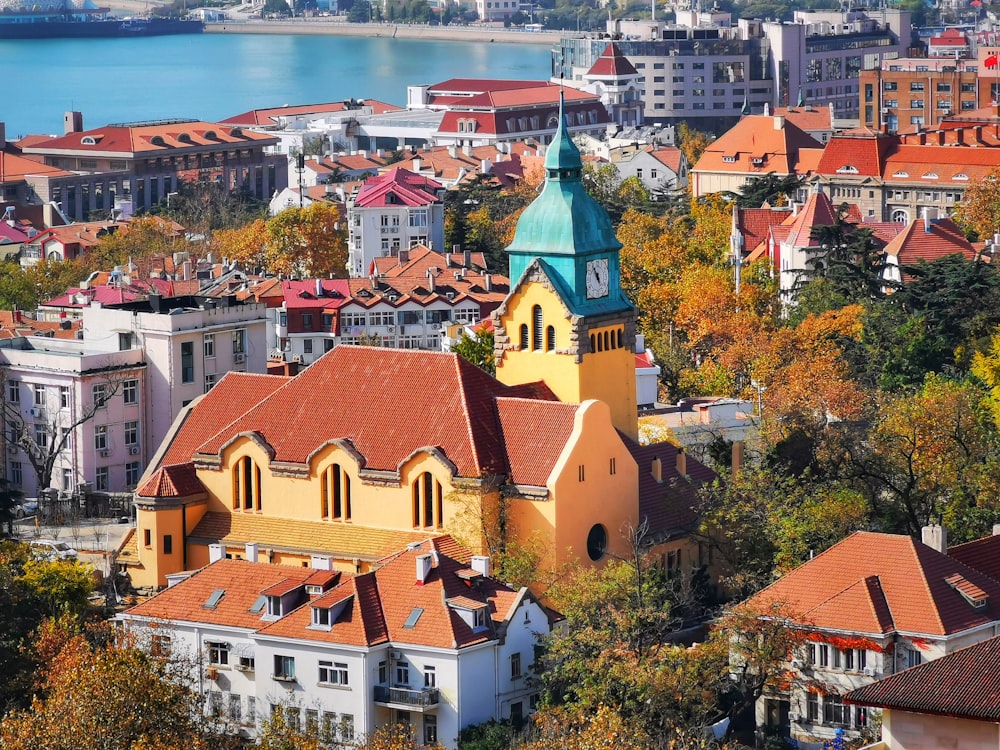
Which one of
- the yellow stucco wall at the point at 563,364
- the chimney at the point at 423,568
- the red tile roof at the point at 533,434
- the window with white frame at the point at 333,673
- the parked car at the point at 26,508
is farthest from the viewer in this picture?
the parked car at the point at 26,508

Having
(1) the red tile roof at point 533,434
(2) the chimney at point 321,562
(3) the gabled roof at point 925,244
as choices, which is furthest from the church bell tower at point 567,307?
(3) the gabled roof at point 925,244

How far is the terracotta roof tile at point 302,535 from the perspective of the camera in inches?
2447

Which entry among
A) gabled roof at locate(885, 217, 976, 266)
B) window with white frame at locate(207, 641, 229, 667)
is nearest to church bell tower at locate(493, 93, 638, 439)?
window with white frame at locate(207, 641, 229, 667)

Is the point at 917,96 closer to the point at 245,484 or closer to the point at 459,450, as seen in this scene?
the point at 245,484

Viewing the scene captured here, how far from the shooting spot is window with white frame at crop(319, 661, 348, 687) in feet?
182

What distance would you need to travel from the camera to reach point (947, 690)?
4072 centimetres

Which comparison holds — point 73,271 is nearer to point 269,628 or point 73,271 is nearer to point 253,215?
point 253,215

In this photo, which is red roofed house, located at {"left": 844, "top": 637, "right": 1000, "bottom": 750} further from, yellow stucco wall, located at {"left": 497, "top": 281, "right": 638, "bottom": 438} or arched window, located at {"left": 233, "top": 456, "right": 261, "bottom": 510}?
arched window, located at {"left": 233, "top": 456, "right": 261, "bottom": 510}

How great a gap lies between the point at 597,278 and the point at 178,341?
18.2 meters

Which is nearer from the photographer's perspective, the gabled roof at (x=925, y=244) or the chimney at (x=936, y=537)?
the chimney at (x=936, y=537)

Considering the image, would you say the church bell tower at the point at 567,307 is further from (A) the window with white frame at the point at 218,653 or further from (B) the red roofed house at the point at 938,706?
(B) the red roofed house at the point at 938,706

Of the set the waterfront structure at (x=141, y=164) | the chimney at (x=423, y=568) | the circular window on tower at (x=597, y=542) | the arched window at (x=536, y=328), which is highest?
the arched window at (x=536, y=328)

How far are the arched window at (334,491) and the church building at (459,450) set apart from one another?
1.6 inches

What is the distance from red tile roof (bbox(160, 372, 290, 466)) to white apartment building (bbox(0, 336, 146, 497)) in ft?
39.4
